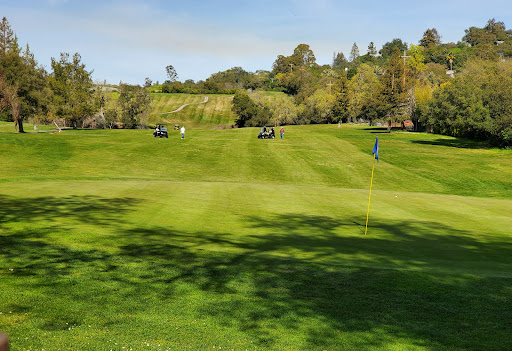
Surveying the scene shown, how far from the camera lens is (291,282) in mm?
10727

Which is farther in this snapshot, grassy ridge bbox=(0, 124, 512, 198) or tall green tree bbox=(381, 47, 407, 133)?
tall green tree bbox=(381, 47, 407, 133)

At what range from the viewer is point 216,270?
1135 cm

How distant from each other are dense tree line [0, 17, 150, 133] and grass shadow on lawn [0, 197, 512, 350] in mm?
55542

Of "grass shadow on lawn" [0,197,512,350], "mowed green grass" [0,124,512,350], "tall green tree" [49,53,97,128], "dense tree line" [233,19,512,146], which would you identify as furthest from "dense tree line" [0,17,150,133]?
"grass shadow on lawn" [0,197,512,350]

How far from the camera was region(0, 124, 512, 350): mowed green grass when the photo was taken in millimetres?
7855

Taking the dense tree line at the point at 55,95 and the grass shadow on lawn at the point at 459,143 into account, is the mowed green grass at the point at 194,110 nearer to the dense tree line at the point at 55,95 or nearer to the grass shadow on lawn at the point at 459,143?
the dense tree line at the point at 55,95

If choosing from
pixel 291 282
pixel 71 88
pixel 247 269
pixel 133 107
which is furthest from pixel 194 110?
pixel 291 282

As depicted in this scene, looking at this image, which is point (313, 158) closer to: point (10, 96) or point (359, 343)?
point (10, 96)

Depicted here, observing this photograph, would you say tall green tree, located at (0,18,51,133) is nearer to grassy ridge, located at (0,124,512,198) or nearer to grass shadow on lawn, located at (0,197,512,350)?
grassy ridge, located at (0,124,512,198)

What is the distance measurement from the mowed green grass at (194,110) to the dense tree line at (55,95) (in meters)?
34.4

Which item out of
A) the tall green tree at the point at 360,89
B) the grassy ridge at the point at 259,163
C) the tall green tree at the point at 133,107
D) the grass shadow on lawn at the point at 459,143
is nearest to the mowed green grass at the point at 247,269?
the grassy ridge at the point at 259,163

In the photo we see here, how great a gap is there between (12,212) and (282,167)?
3357 centimetres

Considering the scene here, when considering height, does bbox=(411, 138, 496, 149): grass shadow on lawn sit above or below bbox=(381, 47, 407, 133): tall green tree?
below

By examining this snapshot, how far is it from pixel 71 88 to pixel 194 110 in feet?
262
